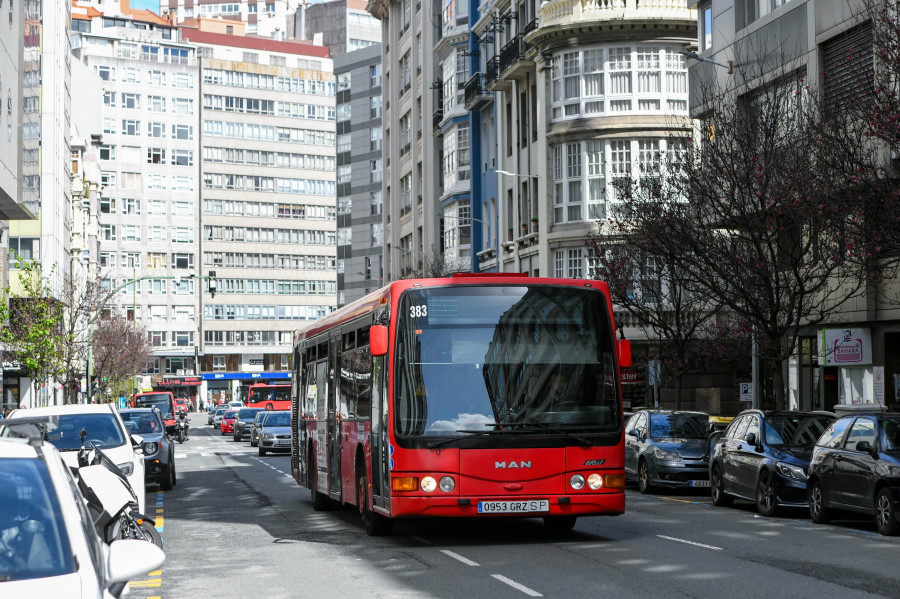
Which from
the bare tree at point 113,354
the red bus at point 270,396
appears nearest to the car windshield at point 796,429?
the red bus at point 270,396

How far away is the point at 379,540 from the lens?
1638 cm

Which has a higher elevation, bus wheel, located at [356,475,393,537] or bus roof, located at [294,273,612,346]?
bus roof, located at [294,273,612,346]

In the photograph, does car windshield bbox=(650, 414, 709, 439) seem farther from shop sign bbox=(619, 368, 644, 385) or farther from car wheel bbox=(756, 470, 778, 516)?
shop sign bbox=(619, 368, 644, 385)

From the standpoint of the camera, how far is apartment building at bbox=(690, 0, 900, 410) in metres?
29.6

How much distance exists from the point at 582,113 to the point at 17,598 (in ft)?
147

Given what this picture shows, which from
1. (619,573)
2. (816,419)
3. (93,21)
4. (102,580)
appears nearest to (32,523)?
(102,580)

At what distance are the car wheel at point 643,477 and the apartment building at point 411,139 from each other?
3563 cm

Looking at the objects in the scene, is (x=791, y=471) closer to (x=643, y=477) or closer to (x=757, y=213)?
(x=643, y=477)

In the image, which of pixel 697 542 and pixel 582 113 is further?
pixel 582 113

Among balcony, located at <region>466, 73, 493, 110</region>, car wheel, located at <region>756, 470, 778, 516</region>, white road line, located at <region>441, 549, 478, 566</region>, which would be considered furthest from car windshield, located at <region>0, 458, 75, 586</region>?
balcony, located at <region>466, 73, 493, 110</region>

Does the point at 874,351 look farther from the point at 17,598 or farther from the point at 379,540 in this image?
the point at 17,598

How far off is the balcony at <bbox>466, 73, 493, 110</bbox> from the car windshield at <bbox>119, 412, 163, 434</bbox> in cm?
3308

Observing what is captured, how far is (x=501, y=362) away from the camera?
1529 cm

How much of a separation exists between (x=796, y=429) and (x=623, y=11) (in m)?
29.6
